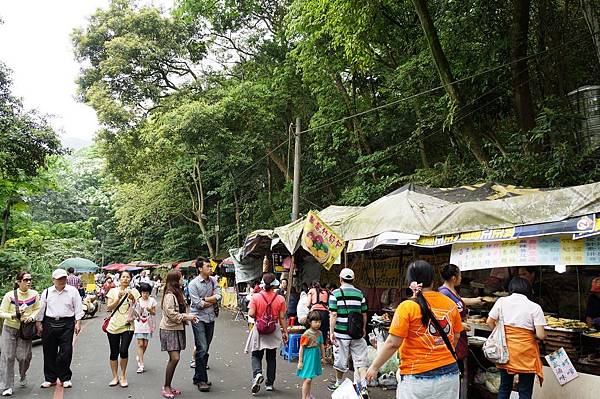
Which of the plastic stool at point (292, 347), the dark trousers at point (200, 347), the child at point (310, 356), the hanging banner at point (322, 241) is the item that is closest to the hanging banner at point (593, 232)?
the child at point (310, 356)

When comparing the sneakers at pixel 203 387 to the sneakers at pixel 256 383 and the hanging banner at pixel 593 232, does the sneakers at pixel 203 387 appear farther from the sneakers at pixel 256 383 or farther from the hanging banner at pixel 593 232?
the hanging banner at pixel 593 232

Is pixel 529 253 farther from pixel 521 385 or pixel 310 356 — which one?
pixel 310 356

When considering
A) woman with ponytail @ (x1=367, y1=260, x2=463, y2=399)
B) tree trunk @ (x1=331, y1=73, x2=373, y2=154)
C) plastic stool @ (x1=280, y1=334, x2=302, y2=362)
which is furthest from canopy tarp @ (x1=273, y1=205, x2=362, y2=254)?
tree trunk @ (x1=331, y1=73, x2=373, y2=154)

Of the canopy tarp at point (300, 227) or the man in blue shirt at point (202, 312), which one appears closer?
the man in blue shirt at point (202, 312)

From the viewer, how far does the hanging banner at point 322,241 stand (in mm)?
9406

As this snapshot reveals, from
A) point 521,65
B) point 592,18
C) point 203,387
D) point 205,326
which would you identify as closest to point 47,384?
point 203,387

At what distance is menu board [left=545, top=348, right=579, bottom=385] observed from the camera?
5727 mm

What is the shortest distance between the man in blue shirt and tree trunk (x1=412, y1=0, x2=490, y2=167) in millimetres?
6964

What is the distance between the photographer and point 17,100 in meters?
15.8

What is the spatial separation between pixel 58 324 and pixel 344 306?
4.33m

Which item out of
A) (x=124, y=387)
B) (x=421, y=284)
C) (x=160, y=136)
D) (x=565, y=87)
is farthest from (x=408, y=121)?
(x=421, y=284)

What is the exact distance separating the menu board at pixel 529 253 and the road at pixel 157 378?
242 centimetres

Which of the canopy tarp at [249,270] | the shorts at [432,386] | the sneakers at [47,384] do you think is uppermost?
the canopy tarp at [249,270]

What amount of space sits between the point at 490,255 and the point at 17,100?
14882 mm
